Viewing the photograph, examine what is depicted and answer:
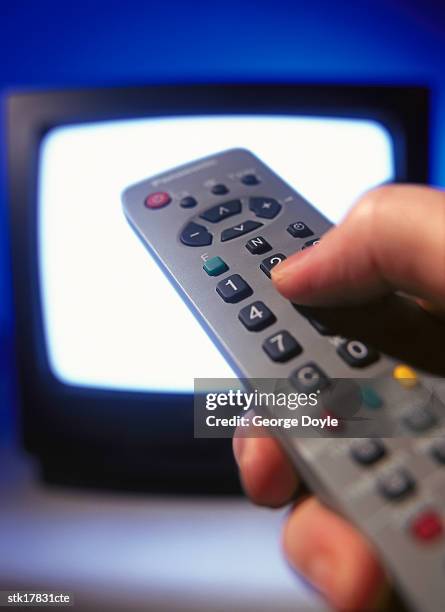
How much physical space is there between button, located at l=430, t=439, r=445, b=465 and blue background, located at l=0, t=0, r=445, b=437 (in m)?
0.50

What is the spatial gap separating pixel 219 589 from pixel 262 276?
13.4 inches

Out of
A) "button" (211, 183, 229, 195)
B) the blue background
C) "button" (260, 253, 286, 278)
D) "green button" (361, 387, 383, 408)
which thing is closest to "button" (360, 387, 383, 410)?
"green button" (361, 387, 383, 408)

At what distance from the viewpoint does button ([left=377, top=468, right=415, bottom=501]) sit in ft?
0.92

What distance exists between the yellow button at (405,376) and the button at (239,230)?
148 mm

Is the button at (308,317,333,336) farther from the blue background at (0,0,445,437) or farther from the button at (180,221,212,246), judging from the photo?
the blue background at (0,0,445,437)

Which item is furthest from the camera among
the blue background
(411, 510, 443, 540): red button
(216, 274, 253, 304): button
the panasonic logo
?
the blue background

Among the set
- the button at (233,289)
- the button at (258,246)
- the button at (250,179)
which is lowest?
the button at (233,289)

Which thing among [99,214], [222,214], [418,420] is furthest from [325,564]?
[99,214]

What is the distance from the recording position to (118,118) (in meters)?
0.55

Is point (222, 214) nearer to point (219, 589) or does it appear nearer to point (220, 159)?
→ point (220, 159)

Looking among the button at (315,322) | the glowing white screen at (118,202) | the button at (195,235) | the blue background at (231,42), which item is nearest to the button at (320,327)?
the button at (315,322)

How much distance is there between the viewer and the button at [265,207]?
16.9 inches

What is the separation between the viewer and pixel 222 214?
434 mm

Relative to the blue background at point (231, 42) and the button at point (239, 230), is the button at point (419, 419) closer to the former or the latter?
the button at point (239, 230)
